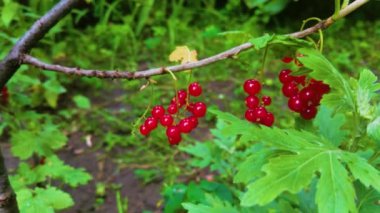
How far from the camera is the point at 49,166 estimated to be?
252 centimetres

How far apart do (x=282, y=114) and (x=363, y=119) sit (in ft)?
8.00

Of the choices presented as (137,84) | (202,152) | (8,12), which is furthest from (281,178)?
(137,84)

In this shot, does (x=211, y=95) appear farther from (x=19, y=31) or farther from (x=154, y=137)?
(x=19, y=31)

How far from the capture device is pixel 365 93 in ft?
4.78

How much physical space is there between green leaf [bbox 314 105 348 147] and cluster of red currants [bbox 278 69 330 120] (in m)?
0.40

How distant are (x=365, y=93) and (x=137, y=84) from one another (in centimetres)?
312

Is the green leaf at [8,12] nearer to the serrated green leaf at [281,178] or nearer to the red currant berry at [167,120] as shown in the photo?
the red currant berry at [167,120]

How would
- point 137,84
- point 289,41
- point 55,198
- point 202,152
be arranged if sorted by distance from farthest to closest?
point 137,84 < point 202,152 < point 55,198 < point 289,41

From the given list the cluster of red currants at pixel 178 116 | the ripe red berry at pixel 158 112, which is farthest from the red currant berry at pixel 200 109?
the ripe red berry at pixel 158 112

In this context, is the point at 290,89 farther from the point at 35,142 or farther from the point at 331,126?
the point at 35,142

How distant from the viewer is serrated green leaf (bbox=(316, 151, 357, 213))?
1195 mm

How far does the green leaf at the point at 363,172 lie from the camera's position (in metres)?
1.21

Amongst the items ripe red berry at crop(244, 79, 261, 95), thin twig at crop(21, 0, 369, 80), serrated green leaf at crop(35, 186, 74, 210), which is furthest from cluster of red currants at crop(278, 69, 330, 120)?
serrated green leaf at crop(35, 186, 74, 210)

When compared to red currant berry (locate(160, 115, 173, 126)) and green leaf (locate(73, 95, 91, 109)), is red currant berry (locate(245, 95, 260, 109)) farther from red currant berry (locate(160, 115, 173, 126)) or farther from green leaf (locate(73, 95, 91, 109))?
green leaf (locate(73, 95, 91, 109))
